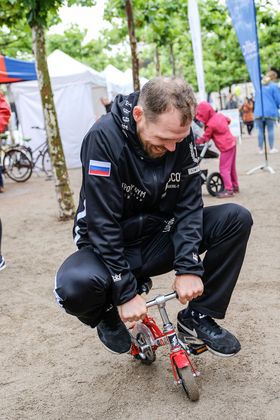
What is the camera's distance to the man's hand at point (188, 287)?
2404 millimetres

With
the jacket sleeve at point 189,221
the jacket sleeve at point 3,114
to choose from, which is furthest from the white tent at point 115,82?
the jacket sleeve at point 189,221

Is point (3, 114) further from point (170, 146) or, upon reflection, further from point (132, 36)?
point (132, 36)

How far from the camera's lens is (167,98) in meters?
2.22

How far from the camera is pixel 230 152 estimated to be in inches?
326

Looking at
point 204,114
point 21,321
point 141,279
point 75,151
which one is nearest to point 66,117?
point 75,151

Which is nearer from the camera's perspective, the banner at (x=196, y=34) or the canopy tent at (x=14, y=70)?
the canopy tent at (x=14, y=70)

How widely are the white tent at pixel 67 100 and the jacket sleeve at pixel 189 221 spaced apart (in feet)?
42.1

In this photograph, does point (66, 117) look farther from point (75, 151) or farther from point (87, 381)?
point (87, 381)

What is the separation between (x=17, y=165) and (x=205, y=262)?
39.0 feet

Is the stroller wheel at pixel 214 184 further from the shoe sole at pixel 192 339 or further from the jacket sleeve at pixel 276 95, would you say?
the shoe sole at pixel 192 339

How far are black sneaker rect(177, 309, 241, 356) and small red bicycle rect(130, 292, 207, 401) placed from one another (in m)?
0.05

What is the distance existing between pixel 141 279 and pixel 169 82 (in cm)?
109

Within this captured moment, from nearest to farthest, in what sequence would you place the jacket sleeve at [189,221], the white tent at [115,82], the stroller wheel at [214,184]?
the jacket sleeve at [189,221]
the stroller wheel at [214,184]
the white tent at [115,82]

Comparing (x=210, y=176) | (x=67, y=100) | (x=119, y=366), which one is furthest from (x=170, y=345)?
(x=67, y=100)
